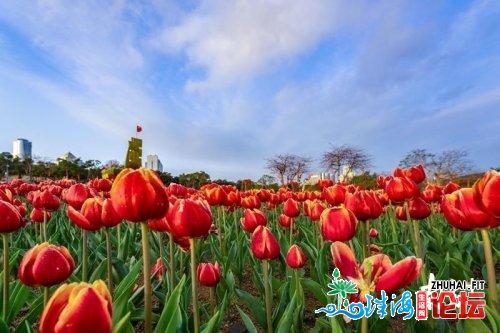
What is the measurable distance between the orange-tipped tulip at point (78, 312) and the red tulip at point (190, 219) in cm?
115

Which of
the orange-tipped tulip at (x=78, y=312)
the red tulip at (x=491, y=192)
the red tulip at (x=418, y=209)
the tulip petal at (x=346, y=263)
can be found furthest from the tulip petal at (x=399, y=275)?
the red tulip at (x=418, y=209)

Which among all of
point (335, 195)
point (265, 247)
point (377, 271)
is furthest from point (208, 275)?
point (335, 195)

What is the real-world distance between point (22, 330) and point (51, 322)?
1.43 metres

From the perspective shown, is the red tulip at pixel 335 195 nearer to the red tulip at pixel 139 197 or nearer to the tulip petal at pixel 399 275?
the tulip petal at pixel 399 275

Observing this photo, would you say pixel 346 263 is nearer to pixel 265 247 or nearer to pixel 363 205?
pixel 265 247

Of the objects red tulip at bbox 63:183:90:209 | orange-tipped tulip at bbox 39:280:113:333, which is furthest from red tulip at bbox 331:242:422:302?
red tulip at bbox 63:183:90:209

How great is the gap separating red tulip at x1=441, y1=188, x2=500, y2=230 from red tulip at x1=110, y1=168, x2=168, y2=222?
6.10 ft

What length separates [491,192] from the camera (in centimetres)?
227

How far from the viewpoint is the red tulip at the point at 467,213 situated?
2.57 meters

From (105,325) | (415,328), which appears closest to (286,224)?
(415,328)

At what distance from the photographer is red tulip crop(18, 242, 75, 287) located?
228 cm

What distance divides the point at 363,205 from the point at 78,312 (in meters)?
2.78

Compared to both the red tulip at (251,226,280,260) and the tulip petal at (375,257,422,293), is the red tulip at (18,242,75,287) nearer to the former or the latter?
the red tulip at (251,226,280,260)

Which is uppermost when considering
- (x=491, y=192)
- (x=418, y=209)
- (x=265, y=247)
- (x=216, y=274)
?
(x=491, y=192)
